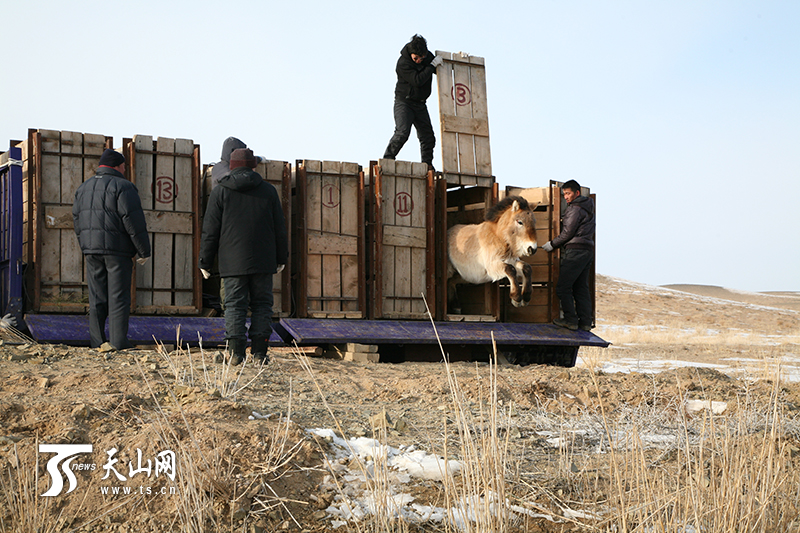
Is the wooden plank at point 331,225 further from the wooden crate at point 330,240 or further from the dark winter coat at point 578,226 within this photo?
the dark winter coat at point 578,226

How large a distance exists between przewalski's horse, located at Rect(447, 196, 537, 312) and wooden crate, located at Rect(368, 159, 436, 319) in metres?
0.52

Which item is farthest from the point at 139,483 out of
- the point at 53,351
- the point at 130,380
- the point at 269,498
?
the point at 53,351

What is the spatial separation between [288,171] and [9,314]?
3.67 m

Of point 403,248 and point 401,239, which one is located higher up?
point 401,239

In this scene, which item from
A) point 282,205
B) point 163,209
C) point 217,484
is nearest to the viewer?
point 217,484

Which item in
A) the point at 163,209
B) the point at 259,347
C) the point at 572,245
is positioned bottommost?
the point at 259,347

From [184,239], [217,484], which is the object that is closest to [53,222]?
[184,239]

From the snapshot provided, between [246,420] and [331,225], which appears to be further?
[331,225]

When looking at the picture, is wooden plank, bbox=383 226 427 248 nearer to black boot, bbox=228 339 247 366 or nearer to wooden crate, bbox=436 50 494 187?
wooden crate, bbox=436 50 494 187

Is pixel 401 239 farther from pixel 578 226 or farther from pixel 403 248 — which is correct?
pixel 578 226

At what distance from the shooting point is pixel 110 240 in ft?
24.9

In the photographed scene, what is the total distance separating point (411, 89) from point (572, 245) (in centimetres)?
324

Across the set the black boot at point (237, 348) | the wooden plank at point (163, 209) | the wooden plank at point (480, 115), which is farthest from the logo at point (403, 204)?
the black boot at point (237, 348)

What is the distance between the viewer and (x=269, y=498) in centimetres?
360
